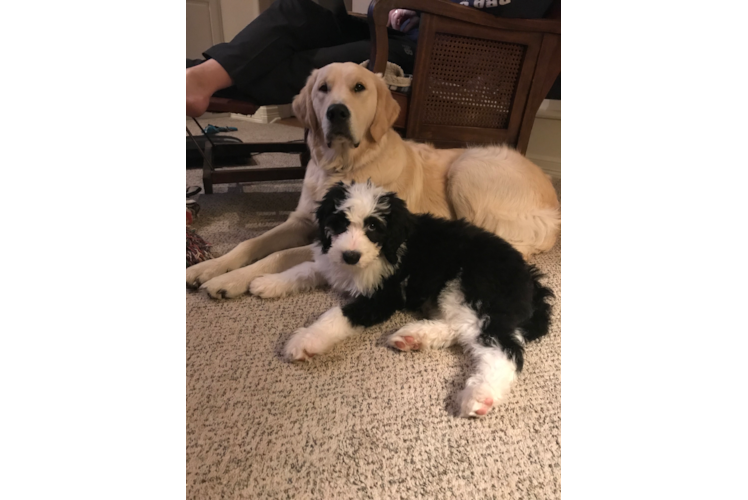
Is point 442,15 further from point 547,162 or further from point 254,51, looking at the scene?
point 547,162

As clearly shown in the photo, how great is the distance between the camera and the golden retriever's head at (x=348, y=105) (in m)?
1.63

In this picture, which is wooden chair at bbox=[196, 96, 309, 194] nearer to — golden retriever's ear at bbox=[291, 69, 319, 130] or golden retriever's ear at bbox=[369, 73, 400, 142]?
golden retriever's ear at bbox=[291, 69, 319, 130]

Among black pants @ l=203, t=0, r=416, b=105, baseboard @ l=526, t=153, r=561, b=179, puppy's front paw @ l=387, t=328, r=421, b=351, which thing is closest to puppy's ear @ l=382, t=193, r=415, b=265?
puppy's front paw @ l=387, t=328, r=421, b=351

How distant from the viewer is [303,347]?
111cm

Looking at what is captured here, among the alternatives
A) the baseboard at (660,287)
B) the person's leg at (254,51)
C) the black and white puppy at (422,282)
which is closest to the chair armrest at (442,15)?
the person's leg at (254,51)

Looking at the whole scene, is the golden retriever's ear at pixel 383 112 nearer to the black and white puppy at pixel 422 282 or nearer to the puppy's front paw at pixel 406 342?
the black and white puppy at pixel 422 282

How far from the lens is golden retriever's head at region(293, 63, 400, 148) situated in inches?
64.1

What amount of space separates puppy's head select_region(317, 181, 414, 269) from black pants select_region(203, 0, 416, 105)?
4.08 feet

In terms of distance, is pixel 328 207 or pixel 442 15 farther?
pixel 442 15

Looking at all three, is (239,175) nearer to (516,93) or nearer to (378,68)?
(378,68)

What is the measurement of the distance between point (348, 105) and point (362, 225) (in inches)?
25.9

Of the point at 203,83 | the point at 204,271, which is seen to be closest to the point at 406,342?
the point at 204,271
